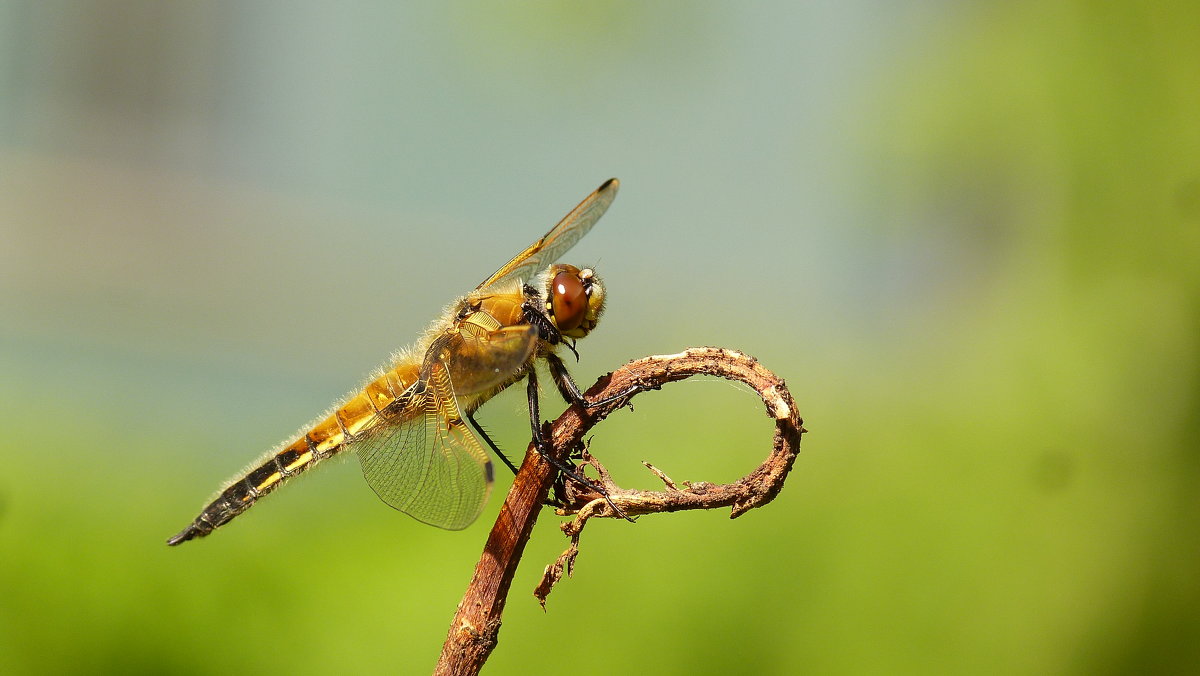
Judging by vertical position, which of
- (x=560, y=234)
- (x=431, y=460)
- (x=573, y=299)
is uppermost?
(x=560, y=234)

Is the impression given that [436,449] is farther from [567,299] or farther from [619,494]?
[619,494]

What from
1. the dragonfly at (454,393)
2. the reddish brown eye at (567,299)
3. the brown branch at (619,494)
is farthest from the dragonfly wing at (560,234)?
the brown branch at (619,494)

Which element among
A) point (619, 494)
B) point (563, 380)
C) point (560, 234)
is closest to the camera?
point (619, 494)

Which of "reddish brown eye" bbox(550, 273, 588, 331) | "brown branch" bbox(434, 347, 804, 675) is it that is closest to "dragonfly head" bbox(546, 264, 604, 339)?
"reddish brown eye" bbox(550, 273, 588, 331)

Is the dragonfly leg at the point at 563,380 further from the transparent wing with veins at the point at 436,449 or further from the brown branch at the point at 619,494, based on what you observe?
the brown branch at the point at 619,494

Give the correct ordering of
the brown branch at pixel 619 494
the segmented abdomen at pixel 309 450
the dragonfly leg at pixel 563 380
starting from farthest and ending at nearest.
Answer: the segmented abdomen at pixel 309 450
the dragonfly leg at pixel 563 380
the brown branch at pixel 619 494

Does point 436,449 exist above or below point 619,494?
above

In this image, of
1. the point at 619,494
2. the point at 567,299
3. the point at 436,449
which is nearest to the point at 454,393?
the point at 436,449
